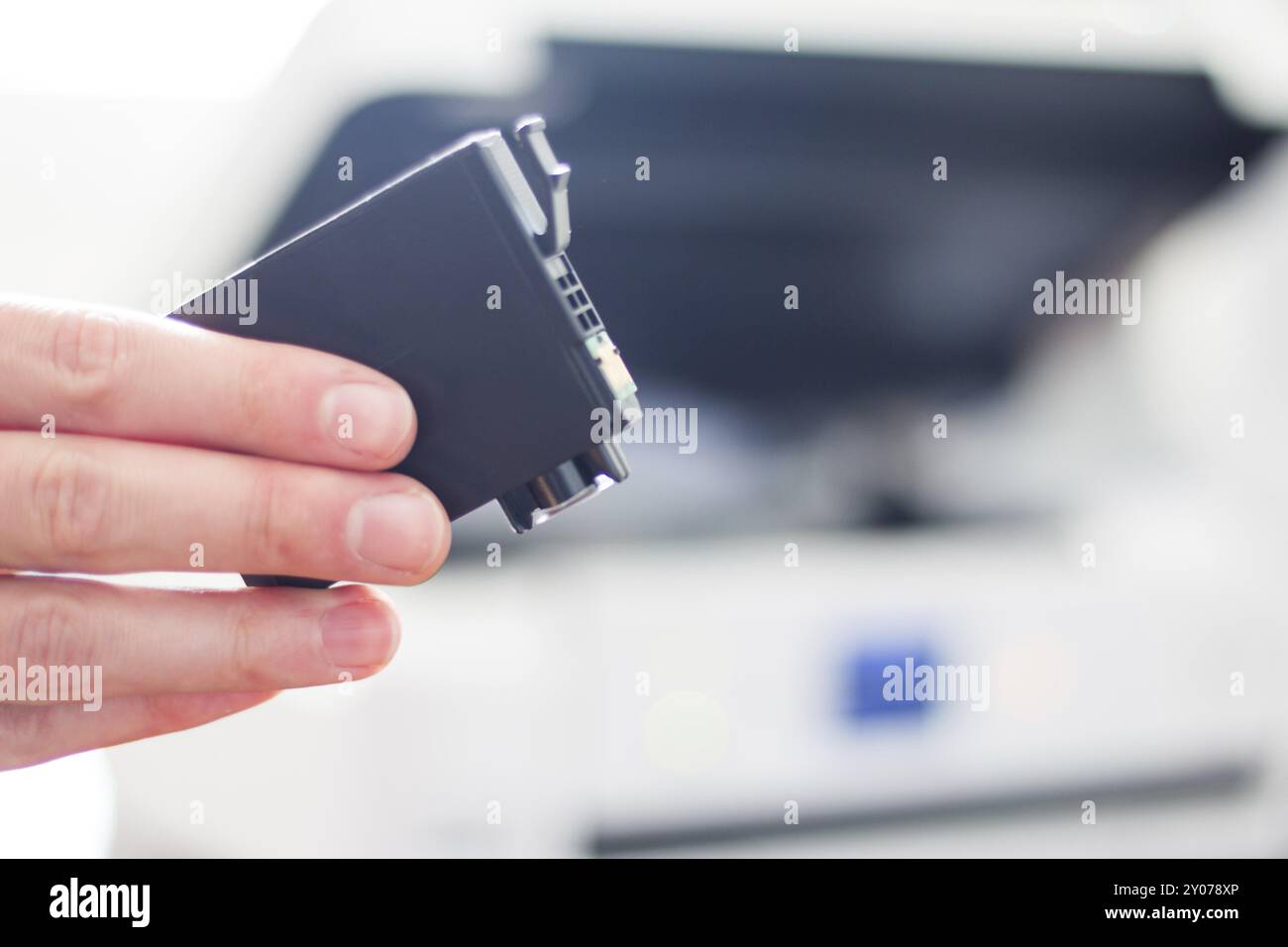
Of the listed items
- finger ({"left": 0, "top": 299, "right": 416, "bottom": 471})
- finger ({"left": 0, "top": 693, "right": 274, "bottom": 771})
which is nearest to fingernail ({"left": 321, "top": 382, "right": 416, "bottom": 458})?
finger ({"left": 0, "top": 299, "right": 416, "bottom": 471})

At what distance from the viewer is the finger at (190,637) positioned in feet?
1.43

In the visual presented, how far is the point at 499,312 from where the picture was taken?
0.40 metres

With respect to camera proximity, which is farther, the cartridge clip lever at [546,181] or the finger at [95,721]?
the finger at [95,721]

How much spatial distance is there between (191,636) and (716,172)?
1.04 meters

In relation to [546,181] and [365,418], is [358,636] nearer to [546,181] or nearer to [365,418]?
[365,418]

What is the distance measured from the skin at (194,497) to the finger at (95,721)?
0.33 ft

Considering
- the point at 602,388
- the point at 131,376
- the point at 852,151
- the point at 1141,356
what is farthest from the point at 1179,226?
the point at 131,376

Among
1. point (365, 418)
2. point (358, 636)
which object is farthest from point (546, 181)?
point (358, 636)

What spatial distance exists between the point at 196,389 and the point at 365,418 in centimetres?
9

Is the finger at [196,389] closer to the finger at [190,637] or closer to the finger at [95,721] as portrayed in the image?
the finger at [190,637]

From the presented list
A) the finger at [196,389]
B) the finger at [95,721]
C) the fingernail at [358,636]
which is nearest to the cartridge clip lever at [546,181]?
the finger at [196,389]

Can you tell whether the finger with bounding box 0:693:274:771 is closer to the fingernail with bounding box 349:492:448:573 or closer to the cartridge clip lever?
the fingernail with bounding box 349:492:448:573

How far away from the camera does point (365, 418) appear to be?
0.39 metres

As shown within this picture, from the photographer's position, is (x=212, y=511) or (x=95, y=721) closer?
(x=212, y=511)
